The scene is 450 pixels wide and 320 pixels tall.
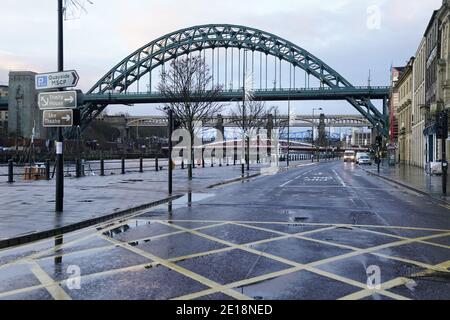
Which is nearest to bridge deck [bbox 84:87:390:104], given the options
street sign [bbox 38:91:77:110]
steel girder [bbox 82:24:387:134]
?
steel girder [bbox 82:24:387:134]

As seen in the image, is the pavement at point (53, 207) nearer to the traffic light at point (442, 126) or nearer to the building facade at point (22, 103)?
the traffic light at point (442, 126)

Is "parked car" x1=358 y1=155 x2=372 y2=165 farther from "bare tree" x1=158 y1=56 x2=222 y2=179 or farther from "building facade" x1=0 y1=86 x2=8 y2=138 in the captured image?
Answer: "building facade" x1=0 y1=86 x2=8 y2=138

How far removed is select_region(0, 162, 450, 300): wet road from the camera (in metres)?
6.91

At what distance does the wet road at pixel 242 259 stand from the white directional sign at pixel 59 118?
3.21 m

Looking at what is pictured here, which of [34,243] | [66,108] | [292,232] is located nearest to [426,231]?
[292,232]

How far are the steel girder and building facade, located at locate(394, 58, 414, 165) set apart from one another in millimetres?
32730

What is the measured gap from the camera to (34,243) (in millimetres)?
10477

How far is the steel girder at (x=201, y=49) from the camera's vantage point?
119 meters

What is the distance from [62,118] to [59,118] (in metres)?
0.10

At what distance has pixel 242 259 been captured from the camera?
8.85 meters

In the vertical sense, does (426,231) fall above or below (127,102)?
below

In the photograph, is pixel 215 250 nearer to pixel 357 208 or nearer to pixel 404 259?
pixel 404 259

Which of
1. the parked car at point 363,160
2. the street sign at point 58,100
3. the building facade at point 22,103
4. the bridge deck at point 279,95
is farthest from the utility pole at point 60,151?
the building facade at point 22,103
